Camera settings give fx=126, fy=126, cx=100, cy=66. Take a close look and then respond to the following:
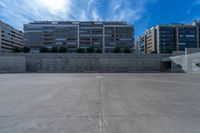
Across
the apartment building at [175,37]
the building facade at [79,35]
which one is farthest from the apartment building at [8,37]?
the apartment building at [175,37]

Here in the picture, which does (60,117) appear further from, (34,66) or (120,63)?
(34,66)

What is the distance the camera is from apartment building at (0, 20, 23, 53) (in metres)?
73.4

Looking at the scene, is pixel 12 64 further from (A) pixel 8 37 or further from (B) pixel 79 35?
(A) pixel 8 37

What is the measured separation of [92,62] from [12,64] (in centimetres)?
2064

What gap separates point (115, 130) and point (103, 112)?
1.14 meters

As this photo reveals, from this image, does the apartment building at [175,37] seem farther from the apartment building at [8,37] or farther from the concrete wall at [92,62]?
the apartment building at [8,37]

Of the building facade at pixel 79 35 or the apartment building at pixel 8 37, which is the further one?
the apartment building at pixel 8 37

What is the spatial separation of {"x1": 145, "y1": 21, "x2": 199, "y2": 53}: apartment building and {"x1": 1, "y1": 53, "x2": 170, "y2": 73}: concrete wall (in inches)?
2032

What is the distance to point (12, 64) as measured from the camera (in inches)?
1282

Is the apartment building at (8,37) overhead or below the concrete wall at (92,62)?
overhead

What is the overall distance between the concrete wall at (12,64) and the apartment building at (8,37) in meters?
46.6

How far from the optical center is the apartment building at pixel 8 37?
73.4m

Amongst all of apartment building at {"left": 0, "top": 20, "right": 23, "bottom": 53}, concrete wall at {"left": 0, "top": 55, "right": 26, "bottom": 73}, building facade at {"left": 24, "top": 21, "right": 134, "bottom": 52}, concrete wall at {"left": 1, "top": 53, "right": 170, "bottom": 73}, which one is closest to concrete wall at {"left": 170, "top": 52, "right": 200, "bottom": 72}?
concrete wall at {"left": 1, "top": 53, "right": 170, "bottom": 73}

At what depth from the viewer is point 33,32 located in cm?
7038
